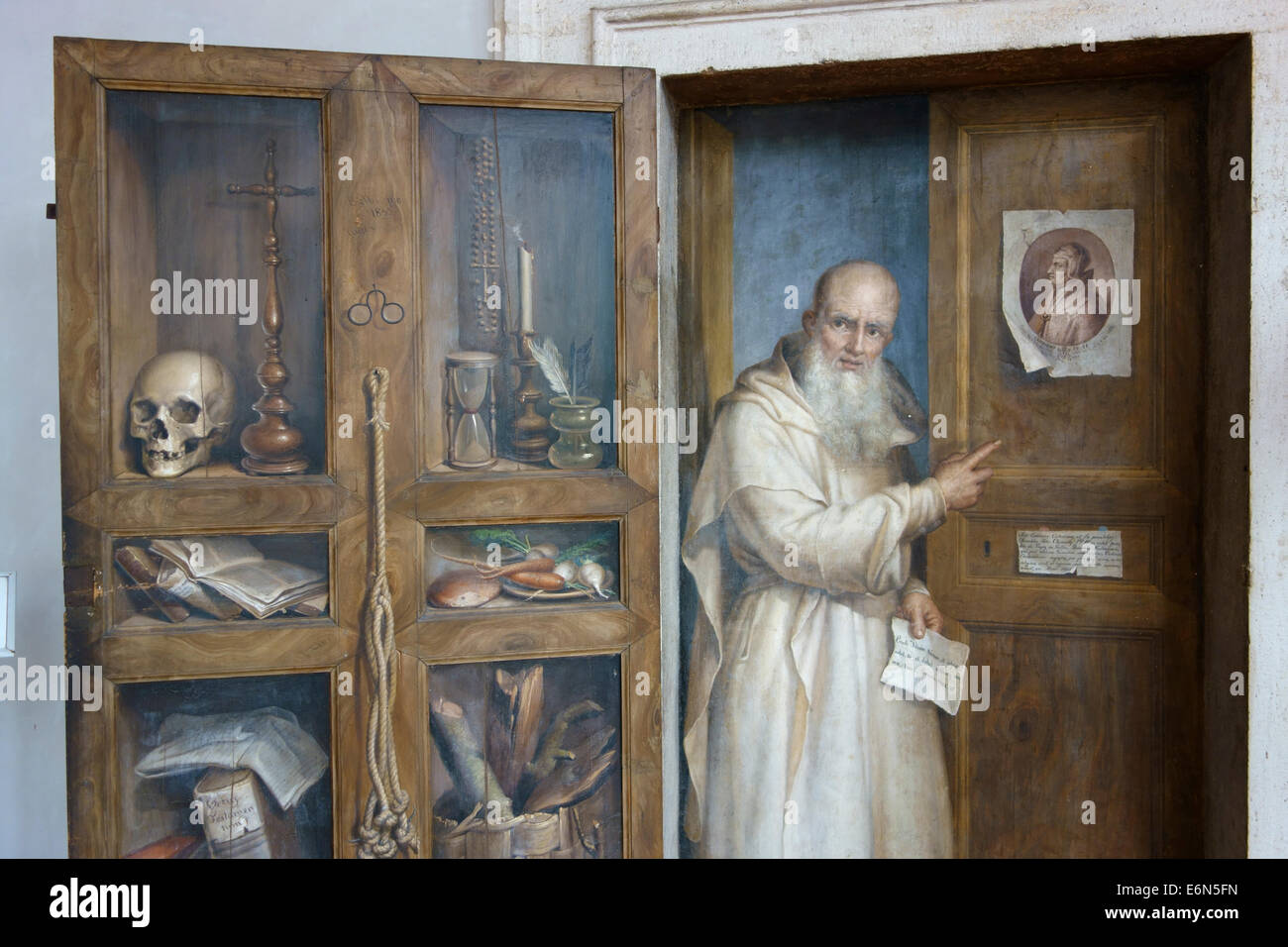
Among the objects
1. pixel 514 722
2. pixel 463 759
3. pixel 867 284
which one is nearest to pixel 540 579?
pixel 514 722

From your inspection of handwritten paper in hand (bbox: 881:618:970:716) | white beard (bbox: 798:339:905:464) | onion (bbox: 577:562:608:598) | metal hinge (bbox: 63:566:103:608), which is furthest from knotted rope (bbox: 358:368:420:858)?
handwritten paper in hand (bbox: 881:618:970:716)

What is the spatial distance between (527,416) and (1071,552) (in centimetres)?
172

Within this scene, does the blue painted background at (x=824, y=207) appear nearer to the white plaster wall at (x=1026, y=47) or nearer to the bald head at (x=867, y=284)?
the bald head at (x=867, y=284)

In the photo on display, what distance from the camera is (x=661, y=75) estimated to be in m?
2.67

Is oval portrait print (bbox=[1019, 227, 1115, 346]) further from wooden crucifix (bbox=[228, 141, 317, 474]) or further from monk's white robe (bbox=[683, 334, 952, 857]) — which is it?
wooden crucifix (bbox=[228, 141, 317, 474])

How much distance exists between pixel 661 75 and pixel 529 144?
1.67 ft

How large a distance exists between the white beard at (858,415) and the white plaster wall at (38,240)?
1.67 meters

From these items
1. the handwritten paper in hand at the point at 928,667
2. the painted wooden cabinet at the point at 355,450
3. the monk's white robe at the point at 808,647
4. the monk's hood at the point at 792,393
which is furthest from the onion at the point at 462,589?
the handwritten paper in hand at the point at 928,667

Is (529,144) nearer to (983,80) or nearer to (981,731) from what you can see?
(983,80)

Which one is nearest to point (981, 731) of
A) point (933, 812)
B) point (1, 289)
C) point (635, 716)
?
point (933, 812)

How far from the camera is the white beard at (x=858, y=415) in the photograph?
9.23 ft

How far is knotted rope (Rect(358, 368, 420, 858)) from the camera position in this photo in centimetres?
238

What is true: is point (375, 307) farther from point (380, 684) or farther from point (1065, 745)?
point (1065, 745)

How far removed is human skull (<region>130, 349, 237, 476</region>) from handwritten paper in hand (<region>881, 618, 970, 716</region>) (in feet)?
6.86
